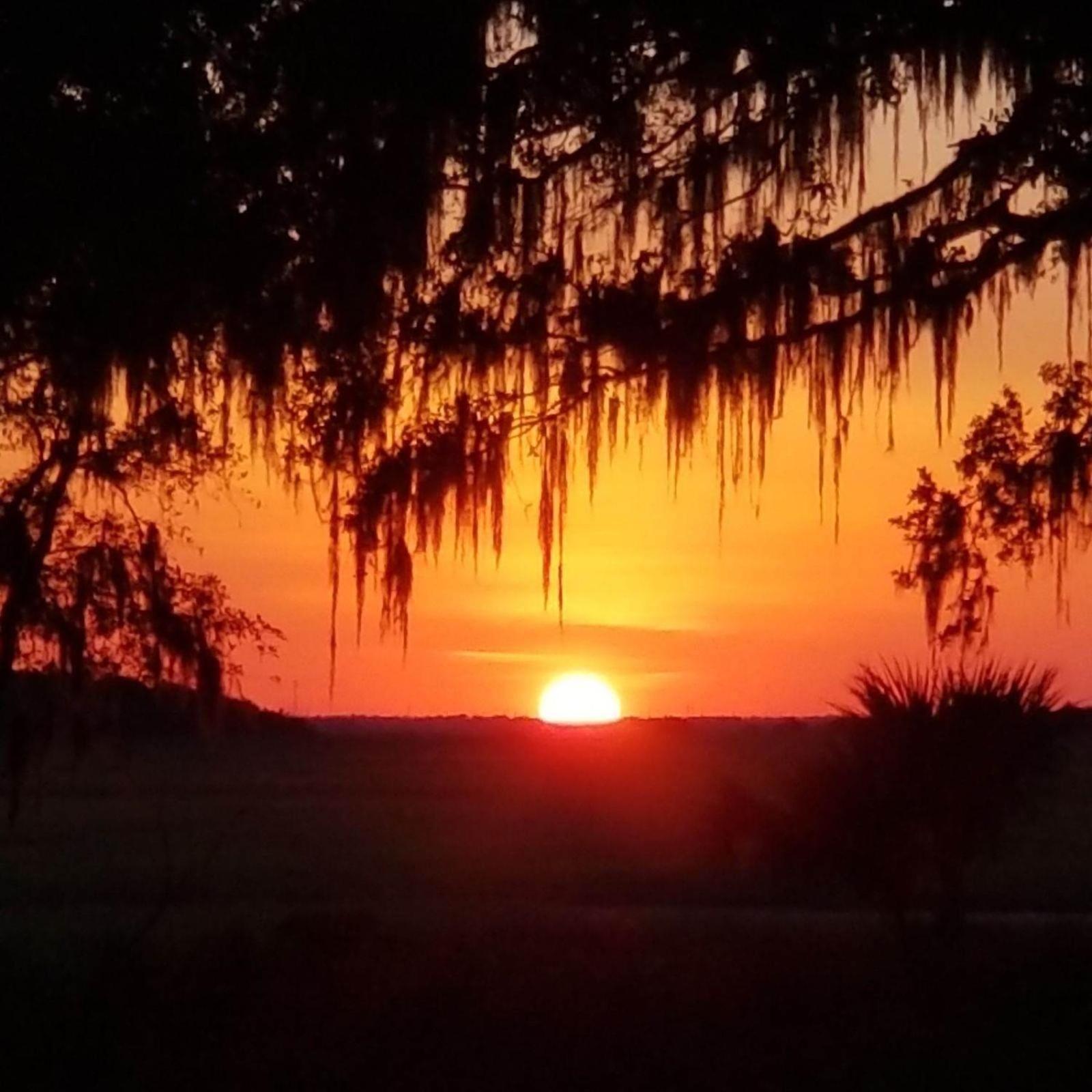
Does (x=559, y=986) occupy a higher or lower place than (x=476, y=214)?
lower

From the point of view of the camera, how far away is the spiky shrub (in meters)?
10.7

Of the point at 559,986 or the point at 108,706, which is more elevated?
the point at 108,706

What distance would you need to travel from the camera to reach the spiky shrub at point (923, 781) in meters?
10.7

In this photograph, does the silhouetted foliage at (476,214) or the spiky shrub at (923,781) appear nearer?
the silhouetted foliage at (476,214)

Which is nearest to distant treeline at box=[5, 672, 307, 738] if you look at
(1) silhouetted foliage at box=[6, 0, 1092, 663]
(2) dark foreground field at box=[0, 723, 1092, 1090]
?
(2) dark foreground field at box=[0, 723, 1092, 1090]

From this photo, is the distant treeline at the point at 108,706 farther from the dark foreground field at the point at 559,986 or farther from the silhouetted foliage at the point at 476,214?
the silhouetted foliage at the point at 476,214

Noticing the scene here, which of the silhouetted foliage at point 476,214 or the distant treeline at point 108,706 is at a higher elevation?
the silhouetted foliage at point 476,214

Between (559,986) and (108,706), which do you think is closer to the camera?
(559,986)

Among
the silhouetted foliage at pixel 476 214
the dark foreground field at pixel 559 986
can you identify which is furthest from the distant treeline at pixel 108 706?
the silhouetted foliage at pixel 476 214

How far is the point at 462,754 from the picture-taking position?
64.6 metres

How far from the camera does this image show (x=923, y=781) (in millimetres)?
10797

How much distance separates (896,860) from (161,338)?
15.5ft

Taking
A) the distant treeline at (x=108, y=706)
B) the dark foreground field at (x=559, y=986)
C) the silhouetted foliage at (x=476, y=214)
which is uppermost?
the silhouetted foliage at (x=476, y=214)

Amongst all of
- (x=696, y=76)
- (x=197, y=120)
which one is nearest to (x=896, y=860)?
(x=696, y=76)
